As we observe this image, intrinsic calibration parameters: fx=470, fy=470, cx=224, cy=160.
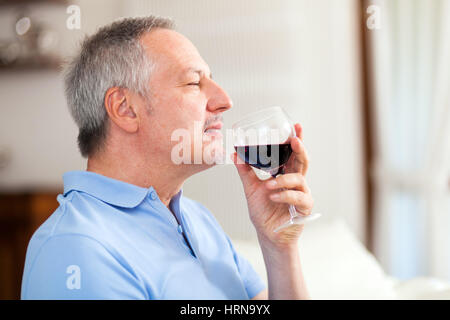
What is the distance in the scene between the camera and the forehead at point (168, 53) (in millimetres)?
857

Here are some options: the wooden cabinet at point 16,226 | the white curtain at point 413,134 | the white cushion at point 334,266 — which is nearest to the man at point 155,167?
the white cushion at point 334,266

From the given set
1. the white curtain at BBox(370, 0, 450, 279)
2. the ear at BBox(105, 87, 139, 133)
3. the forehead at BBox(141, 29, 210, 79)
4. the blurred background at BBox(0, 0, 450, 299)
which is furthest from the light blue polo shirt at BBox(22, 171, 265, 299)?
the white curtain at BBox(370, 0, 450, 279)

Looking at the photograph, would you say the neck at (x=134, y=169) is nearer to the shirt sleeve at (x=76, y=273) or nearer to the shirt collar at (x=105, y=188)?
the shirt collar at (x=105, y=188)

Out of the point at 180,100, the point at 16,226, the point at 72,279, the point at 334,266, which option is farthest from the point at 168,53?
the point at 16,226

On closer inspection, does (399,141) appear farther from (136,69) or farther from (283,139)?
(136,69)

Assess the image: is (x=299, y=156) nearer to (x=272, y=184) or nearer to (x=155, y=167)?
(x=272, y=184)

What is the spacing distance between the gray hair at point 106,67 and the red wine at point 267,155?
0.70ft

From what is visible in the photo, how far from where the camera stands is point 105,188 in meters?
0.84

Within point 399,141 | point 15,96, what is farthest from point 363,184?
point 15,96

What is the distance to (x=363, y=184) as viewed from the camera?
2352 millimetres

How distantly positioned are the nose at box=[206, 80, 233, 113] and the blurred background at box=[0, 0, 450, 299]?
594mm

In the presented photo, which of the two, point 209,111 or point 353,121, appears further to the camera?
point 353,121
